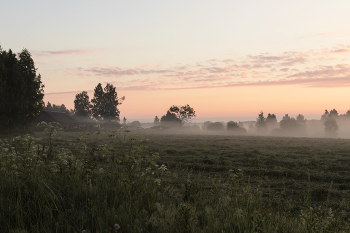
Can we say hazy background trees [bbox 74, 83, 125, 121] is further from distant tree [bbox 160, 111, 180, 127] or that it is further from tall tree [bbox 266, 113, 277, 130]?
tall tree [bbox 266, 113, 277, 130]

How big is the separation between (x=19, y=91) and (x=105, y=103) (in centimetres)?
5618

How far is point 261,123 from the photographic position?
120 meters

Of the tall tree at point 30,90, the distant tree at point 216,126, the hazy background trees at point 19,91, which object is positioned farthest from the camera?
the distant tree at point 216,126

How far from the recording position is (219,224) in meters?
3.21

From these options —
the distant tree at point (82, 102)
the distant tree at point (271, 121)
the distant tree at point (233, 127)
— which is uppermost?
the distant tree at point (82, 102)

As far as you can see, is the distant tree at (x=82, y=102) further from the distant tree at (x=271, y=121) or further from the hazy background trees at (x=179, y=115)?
the distant tree at (x=271, y=121)

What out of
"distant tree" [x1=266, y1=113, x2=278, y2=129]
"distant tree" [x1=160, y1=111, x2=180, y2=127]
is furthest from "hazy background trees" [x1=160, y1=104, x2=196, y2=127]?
"distant tree" [x1=266, y1=113, x2=278, y2=129]

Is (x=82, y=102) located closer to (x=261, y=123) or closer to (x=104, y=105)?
(x=104, y=105)

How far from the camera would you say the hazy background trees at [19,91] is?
3195cm

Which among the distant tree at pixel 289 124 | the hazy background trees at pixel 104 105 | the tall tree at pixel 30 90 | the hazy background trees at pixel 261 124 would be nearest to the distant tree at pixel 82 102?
the hazy background trees at pixel 104 105

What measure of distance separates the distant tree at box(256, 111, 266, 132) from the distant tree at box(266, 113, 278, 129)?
5.57 m

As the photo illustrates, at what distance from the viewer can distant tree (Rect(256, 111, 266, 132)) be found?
11956cm

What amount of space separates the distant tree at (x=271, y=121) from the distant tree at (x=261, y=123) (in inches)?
219

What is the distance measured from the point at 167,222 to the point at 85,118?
8778 centimetres
